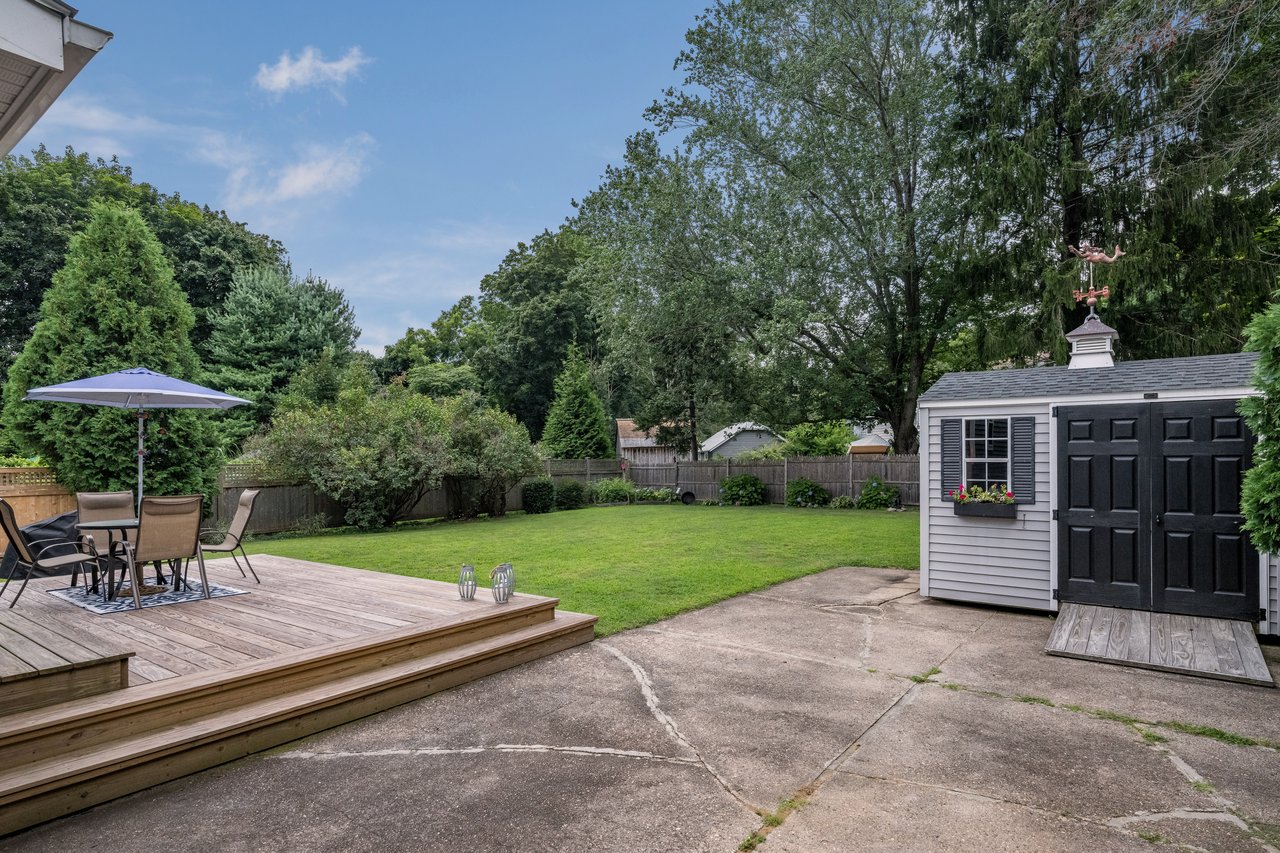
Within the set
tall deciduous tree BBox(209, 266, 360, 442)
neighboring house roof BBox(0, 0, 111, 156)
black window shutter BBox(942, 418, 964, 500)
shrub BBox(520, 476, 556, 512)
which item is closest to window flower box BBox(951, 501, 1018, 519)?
black window shutter BBox(942, 418, 964, 500)

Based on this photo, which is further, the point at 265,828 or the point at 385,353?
the point at 385,353

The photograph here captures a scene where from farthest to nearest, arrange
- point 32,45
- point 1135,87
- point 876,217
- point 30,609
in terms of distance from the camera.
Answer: point 876,217 < point 1135,87 < point 30,609 < point 32,45

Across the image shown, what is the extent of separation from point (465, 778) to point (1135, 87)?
15.0 metres

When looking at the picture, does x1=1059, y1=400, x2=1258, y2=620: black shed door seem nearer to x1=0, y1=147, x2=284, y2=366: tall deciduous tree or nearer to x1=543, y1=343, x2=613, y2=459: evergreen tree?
x1=543, y1=343, x2=613, y2=459: evergreen tree

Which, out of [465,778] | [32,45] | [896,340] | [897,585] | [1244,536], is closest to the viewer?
[32,45]

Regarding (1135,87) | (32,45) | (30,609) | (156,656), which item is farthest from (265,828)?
(1135,87)

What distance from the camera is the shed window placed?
6.43 meters

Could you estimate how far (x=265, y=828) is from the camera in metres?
2.54

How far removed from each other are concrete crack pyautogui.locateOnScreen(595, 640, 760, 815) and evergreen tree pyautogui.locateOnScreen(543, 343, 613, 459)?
763 inches

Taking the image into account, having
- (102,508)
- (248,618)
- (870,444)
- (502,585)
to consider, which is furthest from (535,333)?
(248,618)

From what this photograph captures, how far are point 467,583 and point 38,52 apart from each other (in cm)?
389

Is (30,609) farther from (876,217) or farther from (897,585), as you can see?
(876,217)

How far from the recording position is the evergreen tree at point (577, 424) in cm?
2439

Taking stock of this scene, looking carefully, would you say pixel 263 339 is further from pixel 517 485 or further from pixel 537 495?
pixel 537 495
